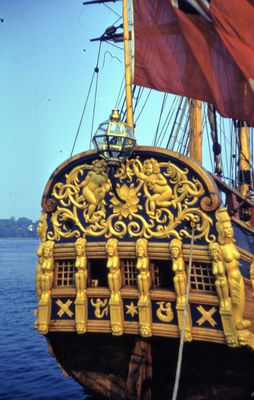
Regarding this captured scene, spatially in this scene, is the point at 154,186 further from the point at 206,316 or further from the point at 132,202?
the point at 206,316

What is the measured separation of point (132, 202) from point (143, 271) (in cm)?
94

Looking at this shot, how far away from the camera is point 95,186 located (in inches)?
217

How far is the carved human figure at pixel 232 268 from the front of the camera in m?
4.91

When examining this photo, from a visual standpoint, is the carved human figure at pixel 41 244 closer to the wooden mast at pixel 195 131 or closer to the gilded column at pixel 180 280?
the gilded column at pixel 180 280

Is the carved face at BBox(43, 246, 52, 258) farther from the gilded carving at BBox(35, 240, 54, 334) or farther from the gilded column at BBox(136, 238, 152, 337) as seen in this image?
the gilded column at BBox(136, 238, 152, 337)

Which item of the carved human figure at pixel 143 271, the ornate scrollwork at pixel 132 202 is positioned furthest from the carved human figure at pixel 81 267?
the carved human figure at pixel 143 271

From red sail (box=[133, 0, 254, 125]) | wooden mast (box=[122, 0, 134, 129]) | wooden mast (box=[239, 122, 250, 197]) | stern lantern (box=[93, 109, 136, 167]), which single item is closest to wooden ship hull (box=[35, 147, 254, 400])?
stern lantern (box=[93, 109, 136, 167])

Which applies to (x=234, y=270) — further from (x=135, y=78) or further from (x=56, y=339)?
(x=135, y=78)

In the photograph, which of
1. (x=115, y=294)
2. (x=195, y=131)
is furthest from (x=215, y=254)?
(x=195, y=131)

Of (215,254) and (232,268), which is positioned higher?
(215,254)

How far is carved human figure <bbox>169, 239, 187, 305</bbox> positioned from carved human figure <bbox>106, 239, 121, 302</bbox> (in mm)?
783

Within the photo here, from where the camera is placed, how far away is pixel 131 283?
5691 mm

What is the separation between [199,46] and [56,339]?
582cm

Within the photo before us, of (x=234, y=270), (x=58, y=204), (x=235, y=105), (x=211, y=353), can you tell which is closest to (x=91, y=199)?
(x=58, y=204)
